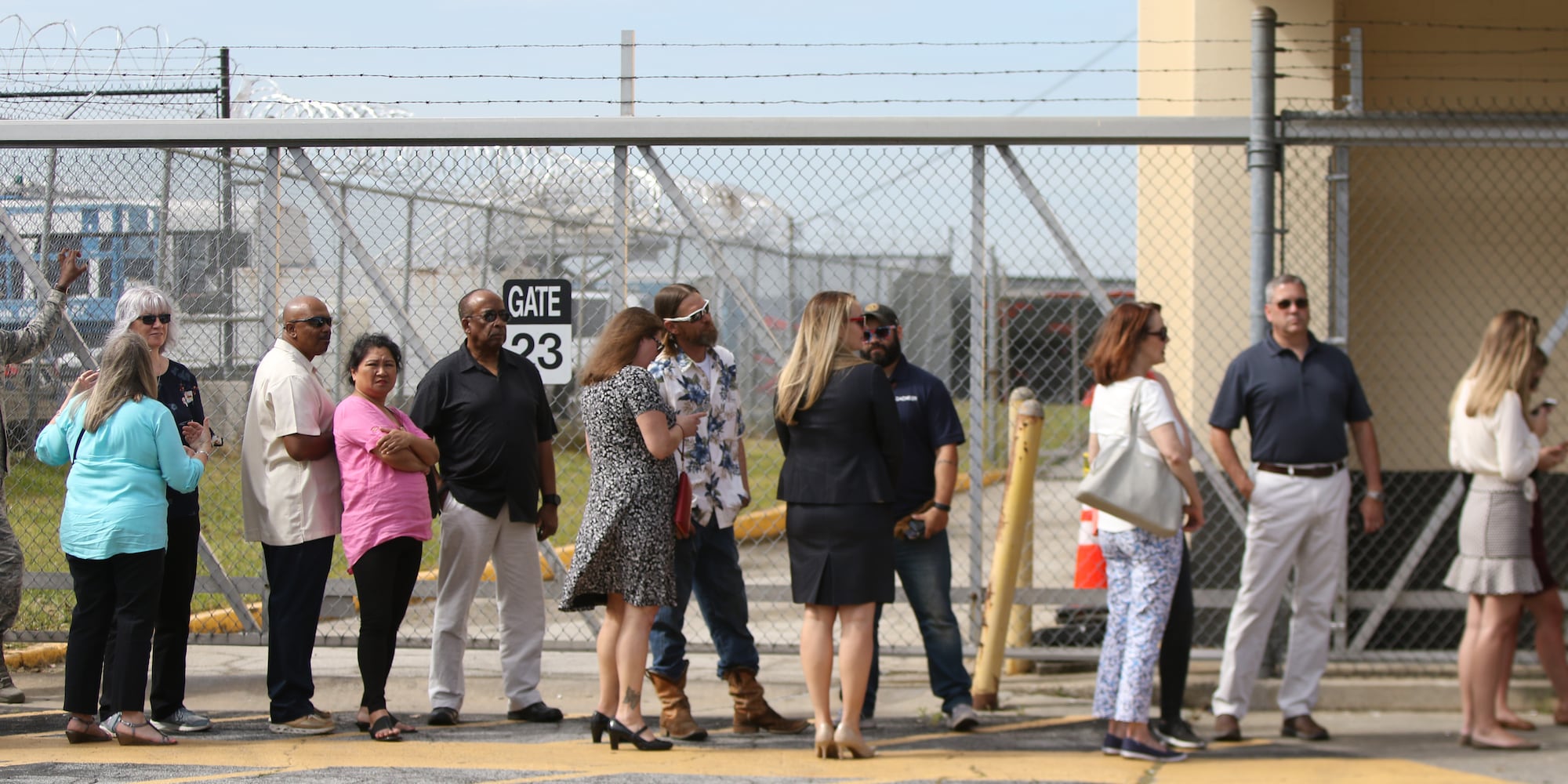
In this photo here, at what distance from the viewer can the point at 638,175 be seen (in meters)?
6.63

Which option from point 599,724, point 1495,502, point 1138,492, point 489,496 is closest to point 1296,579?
point 1495,502

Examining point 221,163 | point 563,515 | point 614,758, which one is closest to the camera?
point 614,758

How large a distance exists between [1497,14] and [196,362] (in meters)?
6.85

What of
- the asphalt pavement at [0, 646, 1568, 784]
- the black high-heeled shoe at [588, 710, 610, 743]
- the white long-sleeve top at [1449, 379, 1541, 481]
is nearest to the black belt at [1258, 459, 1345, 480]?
the white long-sleeve top at [1449, 379, 1541, 481]

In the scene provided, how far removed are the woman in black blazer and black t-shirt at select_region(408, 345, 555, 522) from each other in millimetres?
1247

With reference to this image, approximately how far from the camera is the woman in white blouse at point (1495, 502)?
5605 millimetres

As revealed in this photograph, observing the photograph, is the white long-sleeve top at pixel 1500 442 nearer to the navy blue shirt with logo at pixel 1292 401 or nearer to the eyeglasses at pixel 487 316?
the navy blue shirt with logo at pixel 1292 401

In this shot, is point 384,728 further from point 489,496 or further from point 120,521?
point 120,521

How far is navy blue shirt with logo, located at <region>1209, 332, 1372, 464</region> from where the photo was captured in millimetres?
5699

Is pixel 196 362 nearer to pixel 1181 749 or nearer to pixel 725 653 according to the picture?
pixel 725 653

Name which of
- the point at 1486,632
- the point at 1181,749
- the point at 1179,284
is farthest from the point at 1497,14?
the point at 1181,749

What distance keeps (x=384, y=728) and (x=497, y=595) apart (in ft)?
2.52

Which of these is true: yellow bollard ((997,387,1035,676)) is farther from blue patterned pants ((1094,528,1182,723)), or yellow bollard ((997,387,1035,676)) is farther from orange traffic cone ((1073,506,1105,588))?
blue patterned pants ((1094,528,1182,723))

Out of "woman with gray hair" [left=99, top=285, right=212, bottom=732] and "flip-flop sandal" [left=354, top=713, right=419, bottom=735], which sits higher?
"woman with gray hair" [left=99, top=285, right=212, bottom=732]
